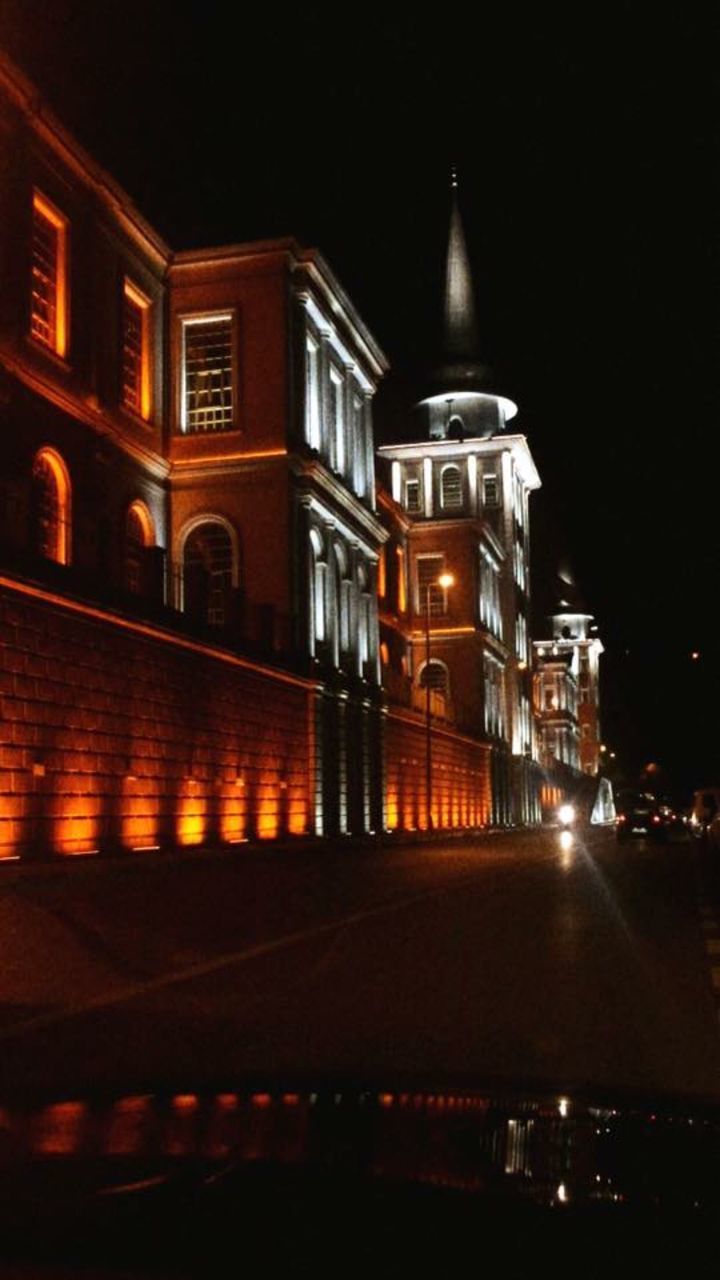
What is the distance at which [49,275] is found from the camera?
39312mm

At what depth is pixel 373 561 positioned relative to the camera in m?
58.8

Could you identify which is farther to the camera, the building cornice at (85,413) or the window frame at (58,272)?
the window frame at (58,272)

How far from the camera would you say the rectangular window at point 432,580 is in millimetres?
85562

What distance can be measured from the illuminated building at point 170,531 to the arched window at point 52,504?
0.27 feet

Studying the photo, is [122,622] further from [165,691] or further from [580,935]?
[580,935]

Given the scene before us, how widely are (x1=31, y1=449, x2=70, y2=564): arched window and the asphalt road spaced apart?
10.8 metres

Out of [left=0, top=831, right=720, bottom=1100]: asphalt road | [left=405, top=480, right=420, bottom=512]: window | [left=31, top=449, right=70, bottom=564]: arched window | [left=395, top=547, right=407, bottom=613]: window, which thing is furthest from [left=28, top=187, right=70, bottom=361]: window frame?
[left=405, top=480, right=420, bottom=512]: window

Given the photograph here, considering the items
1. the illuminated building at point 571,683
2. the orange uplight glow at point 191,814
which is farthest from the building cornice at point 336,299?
the illuminated building at point 571,683

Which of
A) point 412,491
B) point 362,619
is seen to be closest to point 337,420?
point 362,619

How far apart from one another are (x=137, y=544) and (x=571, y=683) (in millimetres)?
113050

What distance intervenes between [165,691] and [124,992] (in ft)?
68.5

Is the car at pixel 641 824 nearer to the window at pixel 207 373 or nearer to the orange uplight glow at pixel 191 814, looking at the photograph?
the window at pixel 207 373

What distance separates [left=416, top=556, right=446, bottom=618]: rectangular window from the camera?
281 feet

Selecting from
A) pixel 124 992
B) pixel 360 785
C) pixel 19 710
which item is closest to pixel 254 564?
pixel 360 785
